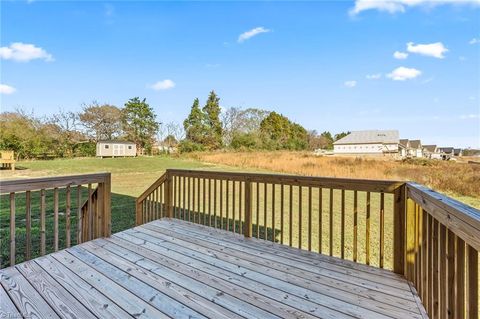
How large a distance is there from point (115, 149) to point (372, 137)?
33.4 meters

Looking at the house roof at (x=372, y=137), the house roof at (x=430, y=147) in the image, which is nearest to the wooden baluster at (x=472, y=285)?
the house roof at (x=372, y=137)

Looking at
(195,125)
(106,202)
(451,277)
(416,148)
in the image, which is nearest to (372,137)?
(416,148)

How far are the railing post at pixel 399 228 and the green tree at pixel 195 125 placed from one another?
93.5ft

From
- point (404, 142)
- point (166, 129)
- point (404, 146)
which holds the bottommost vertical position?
point (404, 146)

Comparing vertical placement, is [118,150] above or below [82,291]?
above

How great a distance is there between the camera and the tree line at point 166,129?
2453 cm

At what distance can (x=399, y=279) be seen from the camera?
2139mm

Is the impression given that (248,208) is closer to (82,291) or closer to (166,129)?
(82,291)

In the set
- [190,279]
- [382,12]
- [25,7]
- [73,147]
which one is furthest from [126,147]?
[190,279]

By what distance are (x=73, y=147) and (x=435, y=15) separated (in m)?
28.6

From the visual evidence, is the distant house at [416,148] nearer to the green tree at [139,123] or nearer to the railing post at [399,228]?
the green tree at [139,123]

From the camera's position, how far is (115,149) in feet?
86.2

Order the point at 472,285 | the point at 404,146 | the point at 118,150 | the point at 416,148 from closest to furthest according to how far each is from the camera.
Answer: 1. the point at 472,285
2. the point at 118,150
3. the point at 404,146
4. the point at 416,148

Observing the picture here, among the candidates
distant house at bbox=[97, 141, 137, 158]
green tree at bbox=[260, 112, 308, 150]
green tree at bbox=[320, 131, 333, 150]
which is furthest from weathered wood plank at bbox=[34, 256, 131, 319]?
green tree at bbox=[320, 131, 333, 150]
